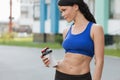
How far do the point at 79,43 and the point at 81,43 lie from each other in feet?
0.06

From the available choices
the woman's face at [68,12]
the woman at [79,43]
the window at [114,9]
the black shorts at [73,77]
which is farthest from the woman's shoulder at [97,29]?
the window at [114,9]

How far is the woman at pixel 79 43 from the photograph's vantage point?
4555mm

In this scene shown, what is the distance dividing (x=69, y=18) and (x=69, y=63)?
440mm

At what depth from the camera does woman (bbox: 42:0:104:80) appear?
14.9 ft

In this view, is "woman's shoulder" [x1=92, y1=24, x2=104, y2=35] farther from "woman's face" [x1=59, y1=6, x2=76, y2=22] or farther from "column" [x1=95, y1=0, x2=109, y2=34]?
"column" [x1=95, y1=0, x2=109, y2=34]

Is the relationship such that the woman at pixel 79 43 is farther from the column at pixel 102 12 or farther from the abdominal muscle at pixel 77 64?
the column at pixel 102 12

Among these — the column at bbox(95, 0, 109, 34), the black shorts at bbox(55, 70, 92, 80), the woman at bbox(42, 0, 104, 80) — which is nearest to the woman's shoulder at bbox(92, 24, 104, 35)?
the woman at bbox(42, 0, 104, 80)

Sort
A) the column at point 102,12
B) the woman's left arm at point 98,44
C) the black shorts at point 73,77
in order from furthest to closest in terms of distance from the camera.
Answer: the column at point 102,12 → the black shorts at point 73,77 → the woman's left arm at point 98,44

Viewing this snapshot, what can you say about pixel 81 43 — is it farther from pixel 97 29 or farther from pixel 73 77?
pixel 73 77

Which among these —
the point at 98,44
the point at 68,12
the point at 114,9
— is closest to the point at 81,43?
the point at 98,44

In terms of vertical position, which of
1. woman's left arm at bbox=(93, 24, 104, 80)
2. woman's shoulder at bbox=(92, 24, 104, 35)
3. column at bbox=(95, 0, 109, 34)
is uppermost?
woman's shoulder at bbox=(92, 24, 104, 35)

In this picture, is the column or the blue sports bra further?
the column

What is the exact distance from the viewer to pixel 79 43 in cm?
461

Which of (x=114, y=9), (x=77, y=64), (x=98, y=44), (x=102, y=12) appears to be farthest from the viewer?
(x=114, y=9)
